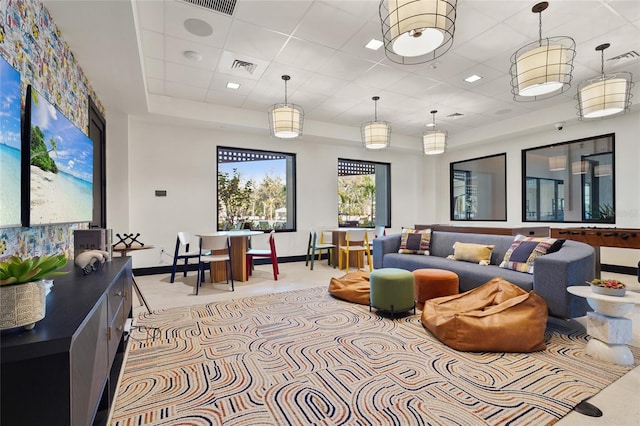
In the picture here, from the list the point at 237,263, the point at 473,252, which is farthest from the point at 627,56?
the point at 237,263

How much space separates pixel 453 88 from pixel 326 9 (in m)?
2.93

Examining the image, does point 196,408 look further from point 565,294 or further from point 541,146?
point 541,146

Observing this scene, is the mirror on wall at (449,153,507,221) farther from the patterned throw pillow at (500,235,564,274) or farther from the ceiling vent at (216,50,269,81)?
the ceiling vent at (216,50,269,81)

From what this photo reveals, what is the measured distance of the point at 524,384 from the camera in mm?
2021

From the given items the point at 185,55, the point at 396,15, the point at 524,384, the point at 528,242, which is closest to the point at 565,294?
the point at 528,242

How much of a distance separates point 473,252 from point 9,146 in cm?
457

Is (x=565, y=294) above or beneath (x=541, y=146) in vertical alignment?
beneath

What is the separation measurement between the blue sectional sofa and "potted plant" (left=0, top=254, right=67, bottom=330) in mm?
3611

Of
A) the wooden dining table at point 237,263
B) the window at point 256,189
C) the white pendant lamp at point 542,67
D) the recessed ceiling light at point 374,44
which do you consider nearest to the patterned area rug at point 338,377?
the wooden dining table at point 237,263

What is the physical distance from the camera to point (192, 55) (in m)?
3.99

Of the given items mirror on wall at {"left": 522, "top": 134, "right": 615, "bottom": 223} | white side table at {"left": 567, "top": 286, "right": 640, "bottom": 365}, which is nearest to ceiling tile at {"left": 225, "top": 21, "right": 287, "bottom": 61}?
white side table at {"left": 567, "top": 286, "right": 640, "bottom": 365}

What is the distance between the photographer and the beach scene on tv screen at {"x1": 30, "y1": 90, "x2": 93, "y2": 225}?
2.03 m

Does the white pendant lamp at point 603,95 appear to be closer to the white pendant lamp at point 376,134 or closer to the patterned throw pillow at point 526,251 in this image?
the patterned throw pillow at point 526,251

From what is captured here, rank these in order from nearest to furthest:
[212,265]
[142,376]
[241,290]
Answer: [142,376]
[241,290]
[212,265]
